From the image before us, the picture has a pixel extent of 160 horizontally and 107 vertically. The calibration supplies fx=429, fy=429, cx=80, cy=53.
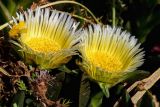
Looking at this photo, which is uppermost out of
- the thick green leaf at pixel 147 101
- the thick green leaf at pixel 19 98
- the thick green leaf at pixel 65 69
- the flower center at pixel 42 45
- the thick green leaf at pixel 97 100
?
the flower center at pixel 42 45

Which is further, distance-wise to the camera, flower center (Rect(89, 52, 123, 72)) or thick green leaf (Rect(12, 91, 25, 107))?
flower center (Rect(89, 52, 123, 72))

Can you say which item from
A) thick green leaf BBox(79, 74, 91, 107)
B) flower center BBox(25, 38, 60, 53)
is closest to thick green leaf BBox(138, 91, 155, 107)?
thick green leaf BBox(79, 74, 91, 107)

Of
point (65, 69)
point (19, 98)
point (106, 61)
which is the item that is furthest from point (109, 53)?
point (19, 98)

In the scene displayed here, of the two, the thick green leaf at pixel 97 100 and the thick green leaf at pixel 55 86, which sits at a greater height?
the thick green leaf at pixel 55 86

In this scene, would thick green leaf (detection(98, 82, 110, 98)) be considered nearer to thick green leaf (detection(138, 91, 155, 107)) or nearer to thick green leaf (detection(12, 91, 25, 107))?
thick green leaf (detection(138, 91, 155, 107))

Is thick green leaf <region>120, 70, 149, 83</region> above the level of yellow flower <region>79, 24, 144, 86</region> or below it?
below

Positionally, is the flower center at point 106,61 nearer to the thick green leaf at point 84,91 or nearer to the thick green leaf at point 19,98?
the thick green leaf at point 84,91

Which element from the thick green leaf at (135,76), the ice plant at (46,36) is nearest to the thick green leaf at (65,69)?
the ice plant at (46,36)
